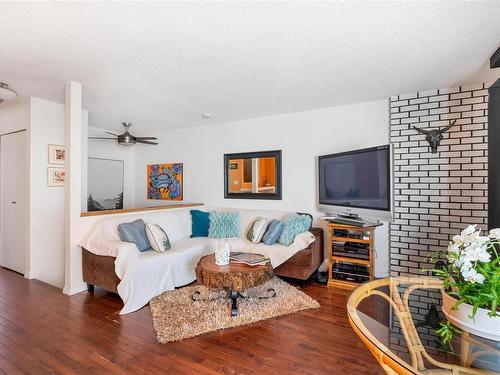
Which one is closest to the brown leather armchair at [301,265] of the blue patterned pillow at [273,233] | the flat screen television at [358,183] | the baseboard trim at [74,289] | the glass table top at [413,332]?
the blue patterned pillow at [273,233]

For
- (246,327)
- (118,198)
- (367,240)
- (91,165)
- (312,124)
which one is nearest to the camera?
(246,327)

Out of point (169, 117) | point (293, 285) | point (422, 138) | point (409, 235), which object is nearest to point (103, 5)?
point (169, 117)

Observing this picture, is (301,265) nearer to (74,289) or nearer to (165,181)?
(74,289)

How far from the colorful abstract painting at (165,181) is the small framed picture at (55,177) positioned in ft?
6.06

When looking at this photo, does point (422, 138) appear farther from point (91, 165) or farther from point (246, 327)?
point (91, 165)

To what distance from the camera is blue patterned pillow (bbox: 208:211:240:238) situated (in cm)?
385

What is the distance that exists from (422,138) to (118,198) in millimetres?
5279

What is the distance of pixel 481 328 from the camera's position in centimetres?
99

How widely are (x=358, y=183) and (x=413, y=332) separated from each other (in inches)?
84.0

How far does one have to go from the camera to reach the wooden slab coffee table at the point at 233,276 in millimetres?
2379

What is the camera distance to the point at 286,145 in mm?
4070

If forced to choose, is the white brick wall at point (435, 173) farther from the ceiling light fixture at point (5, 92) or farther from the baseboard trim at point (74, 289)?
the ceiling light fixture at point (5, 92)

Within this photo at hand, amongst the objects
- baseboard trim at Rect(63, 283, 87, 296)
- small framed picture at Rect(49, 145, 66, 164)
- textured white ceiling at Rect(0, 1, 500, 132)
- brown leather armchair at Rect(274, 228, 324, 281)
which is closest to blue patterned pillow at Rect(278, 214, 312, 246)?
brown leather armchair at Rect(274, 228, 324, 281)

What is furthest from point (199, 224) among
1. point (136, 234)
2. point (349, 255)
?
point (349, 255)
